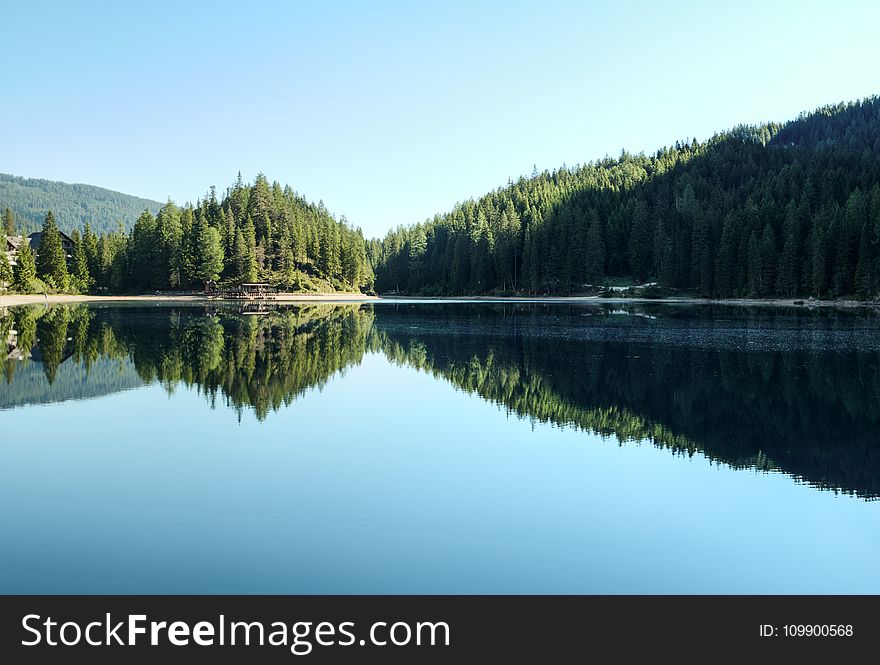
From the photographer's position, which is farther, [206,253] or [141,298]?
[206,253]

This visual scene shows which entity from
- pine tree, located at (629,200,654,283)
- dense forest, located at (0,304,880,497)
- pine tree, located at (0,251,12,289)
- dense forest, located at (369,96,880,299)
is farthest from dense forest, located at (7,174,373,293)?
dense forest, located at (0,304,880,497)

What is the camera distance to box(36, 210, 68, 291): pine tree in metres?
98.5

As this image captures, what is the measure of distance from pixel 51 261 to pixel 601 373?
95.4m

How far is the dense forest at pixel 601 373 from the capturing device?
16391 mm

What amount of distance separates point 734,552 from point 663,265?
109 metres

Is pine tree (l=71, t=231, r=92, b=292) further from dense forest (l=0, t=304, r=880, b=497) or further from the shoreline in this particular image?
dense forest (l=0, t=304, r=880, b=497)

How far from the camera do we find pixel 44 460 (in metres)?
13.5

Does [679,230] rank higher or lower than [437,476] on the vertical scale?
higher

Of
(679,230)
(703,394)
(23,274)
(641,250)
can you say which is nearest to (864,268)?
(679,230)

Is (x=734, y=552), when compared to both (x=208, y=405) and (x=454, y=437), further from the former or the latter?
(x=208, y=405)

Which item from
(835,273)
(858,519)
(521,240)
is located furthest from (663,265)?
(858,519)

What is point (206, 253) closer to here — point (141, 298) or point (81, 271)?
point (141, 298)

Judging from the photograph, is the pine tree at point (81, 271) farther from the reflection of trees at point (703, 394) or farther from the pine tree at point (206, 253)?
the reflection of trees at point (703, 394)

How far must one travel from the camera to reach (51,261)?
3905 inches
